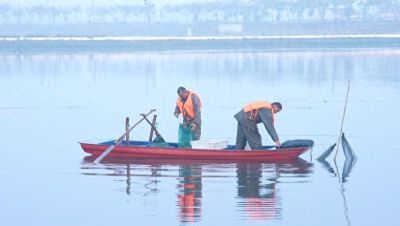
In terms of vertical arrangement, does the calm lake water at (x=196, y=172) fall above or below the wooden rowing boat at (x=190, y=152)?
below

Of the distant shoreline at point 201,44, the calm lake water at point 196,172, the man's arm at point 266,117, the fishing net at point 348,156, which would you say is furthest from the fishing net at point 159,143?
the distant shoreline at point 201,44

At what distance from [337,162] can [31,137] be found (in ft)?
25.5

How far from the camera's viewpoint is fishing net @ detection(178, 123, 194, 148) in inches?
649

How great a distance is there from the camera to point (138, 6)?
177250mm

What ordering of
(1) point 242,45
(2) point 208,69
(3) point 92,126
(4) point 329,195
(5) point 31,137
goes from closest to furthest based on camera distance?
(4) point 329,195, (5) point 31,137, (3) point 92,126, (2) point 208,69, (1) point 242,45

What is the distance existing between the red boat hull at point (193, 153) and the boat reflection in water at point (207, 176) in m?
0.10

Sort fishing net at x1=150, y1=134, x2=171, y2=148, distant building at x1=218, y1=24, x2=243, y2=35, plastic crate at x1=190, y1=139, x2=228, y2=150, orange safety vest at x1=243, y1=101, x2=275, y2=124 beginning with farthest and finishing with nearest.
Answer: distant building at x1=218, y1=24, x2=243, y2=35, fishing net at x1=150, y1=134, x2=171, y2=148, plastic crate at x1=190, y1=139, x2=228, y2=150, orange safety vest at x1=243, y1=101, x2=275, y2=124

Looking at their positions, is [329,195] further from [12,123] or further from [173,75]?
[173,75]

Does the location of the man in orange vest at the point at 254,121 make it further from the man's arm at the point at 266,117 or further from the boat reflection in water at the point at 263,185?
the boat reflection in water at the point at 263,185

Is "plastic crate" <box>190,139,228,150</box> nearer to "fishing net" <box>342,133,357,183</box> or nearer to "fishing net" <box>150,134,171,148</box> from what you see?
"fishing net" <box>150,134,171,148</box>

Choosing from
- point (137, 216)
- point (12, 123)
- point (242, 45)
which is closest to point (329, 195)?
point (137, 216)

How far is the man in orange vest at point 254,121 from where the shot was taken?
15.2m

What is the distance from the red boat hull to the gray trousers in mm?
211

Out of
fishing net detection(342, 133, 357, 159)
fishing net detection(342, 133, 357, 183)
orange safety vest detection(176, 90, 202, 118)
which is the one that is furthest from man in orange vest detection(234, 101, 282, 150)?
fishing net detection(342, 133, 357, 159)
